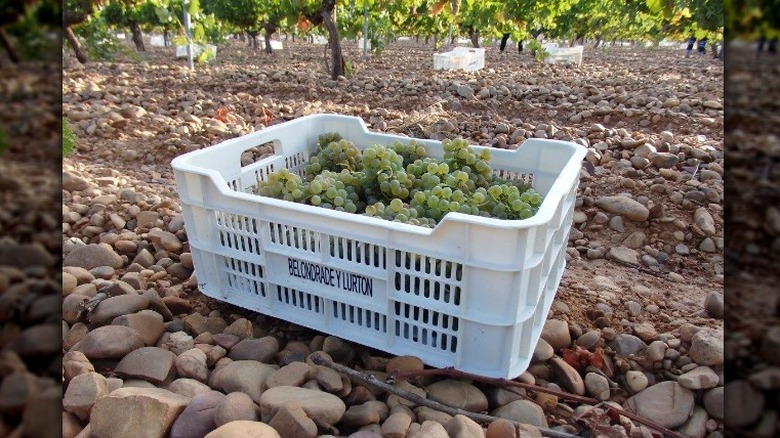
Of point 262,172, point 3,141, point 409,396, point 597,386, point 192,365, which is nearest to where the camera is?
point 3,141

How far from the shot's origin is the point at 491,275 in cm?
147

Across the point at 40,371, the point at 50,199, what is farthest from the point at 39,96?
the point at 40,371

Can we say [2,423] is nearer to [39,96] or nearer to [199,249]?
[39,96]

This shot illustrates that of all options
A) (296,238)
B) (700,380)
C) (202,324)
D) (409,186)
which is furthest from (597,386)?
(202,324)

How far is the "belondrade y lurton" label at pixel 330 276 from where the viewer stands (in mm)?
1687

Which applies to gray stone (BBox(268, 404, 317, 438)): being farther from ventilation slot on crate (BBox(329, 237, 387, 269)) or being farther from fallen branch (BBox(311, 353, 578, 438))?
ventilation slot on crate (BBox(329, 237, 387, 269))

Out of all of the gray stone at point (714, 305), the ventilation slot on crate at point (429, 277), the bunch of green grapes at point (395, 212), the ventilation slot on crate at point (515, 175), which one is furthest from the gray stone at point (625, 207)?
the ventilation slot on crate at point (429, 277)

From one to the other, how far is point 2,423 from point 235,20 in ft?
55.0

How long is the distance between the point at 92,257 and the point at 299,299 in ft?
3.64

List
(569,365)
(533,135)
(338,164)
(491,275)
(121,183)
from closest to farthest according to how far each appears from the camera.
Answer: (491,275)
(569,365)
(338,164)
(121,183)
(533,135)

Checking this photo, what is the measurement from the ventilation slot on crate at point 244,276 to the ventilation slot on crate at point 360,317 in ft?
0.94

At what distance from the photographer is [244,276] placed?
1.92m

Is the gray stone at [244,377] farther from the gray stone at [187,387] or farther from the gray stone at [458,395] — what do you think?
the gray stone at [458,395]

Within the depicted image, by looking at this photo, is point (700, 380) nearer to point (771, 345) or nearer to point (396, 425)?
point (396, 425)
